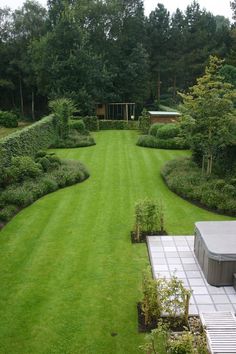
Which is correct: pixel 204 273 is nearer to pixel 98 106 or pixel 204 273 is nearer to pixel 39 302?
pixel 39 302

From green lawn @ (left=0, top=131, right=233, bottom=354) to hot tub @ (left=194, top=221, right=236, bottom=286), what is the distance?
1536mm

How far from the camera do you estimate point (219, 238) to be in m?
7.95

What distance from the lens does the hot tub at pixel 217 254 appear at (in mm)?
7227

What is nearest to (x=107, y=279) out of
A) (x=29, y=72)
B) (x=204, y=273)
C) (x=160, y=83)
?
(x=204, y=273)

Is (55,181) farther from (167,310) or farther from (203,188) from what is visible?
(167,310)

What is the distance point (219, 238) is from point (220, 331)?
8.85 ft

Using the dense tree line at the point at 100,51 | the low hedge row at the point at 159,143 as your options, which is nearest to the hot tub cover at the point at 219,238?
the low hedge row at the point at 159,143

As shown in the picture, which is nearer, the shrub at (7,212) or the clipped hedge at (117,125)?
the shrub at (7,212)

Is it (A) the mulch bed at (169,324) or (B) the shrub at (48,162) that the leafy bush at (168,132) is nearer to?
(B) the shrub at (48,162)

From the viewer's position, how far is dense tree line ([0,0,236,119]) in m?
33.9

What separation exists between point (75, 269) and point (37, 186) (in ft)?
20.7

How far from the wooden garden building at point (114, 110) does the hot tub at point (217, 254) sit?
107 feet

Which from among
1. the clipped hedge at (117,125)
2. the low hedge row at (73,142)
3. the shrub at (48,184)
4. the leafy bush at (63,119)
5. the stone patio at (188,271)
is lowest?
the stone patio at (188,271)

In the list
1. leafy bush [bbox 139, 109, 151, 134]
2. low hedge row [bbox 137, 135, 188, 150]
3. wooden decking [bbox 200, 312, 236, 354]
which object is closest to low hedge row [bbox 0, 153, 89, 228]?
wooden decking [bbox 200, 312, 236, 354]
